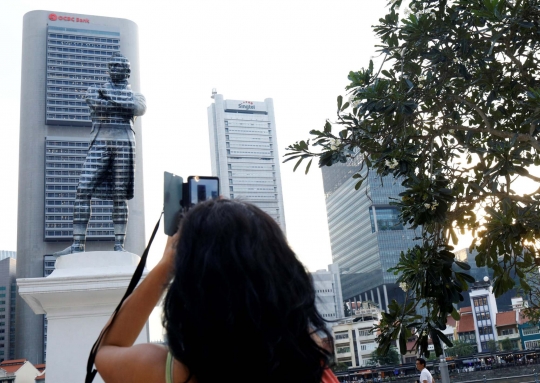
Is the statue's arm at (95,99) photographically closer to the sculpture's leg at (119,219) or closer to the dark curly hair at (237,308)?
the sculpture's leg at (119,219)

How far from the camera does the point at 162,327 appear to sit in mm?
867

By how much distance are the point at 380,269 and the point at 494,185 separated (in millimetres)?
72685

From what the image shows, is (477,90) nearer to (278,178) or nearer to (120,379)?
(120,379)

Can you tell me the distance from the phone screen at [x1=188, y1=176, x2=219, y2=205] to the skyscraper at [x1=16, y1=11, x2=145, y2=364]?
5262 cm

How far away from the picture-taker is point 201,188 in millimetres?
1092

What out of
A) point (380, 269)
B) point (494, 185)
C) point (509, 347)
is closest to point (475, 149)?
point (494, 185)

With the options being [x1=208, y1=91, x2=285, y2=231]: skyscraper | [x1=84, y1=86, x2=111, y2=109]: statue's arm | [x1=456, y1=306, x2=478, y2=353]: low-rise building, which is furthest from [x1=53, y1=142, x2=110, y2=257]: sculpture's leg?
[x1=208, y1=91, x2=285, y2=231]: skyscraper

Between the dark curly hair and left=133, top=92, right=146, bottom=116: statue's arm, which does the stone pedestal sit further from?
the dark curly hair

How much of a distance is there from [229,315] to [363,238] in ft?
262

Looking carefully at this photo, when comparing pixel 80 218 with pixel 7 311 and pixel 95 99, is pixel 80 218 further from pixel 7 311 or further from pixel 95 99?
pixel 7 311

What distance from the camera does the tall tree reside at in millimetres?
3543

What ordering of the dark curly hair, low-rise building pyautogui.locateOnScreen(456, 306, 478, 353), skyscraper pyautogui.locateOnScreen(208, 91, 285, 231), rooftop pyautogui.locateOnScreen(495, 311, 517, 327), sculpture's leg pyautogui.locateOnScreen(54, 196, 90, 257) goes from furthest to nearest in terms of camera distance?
1. skyscraper pyautogui.locateOnScreen(208, 91, 285, 231)
2. low-rise building pyautogui.locateOnScreen(456, 306, 478, 353)
3. rooftop pyautogui.locateOnScreen(495, 311, 517, 327)
4. sculpture's leg pyautogui.locateOnScreen(54, 196, 90, 257)
5. the dark curly hair

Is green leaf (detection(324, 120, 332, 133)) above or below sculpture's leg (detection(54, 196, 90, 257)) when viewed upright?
above

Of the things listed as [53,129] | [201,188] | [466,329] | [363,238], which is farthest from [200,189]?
[363,238]
